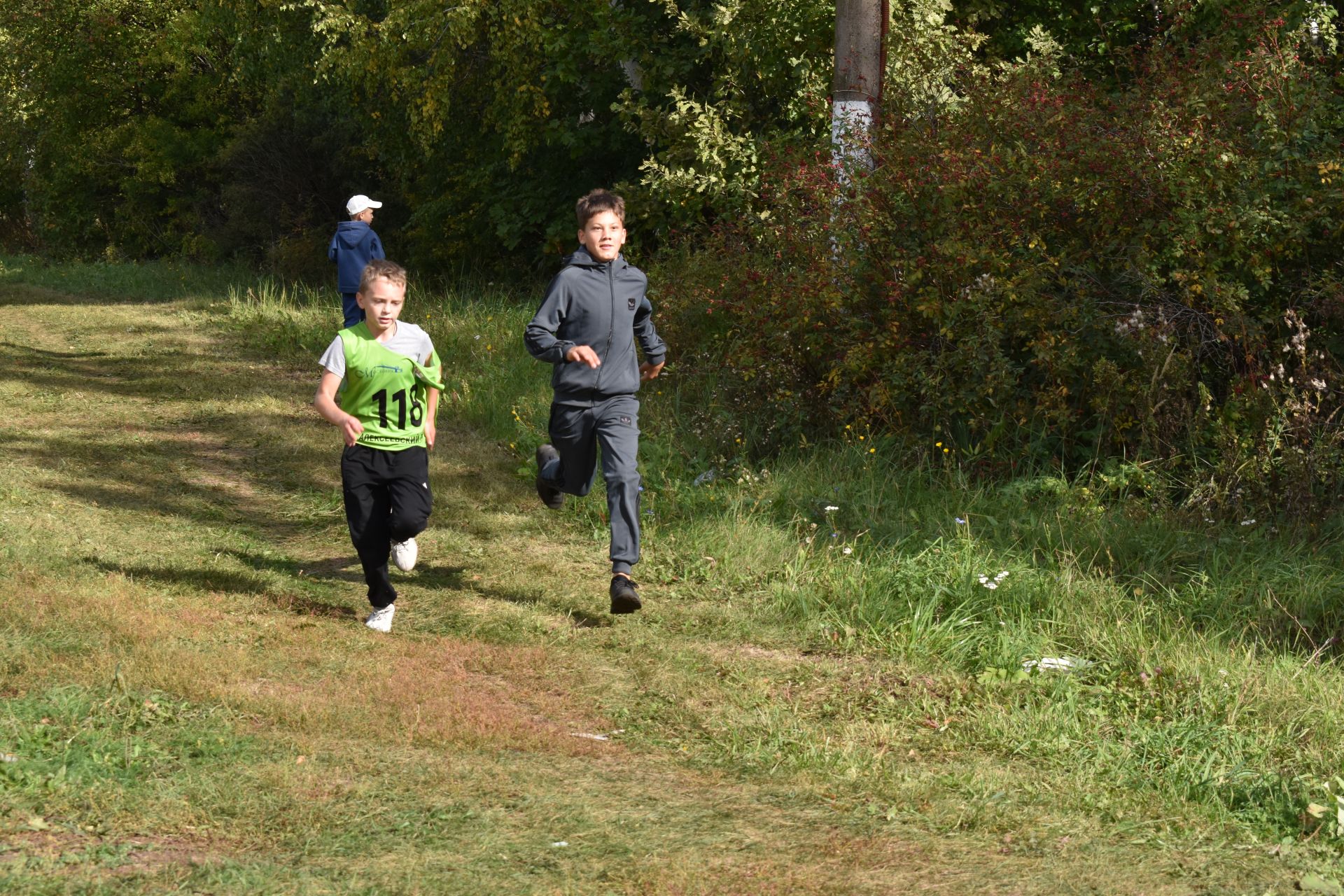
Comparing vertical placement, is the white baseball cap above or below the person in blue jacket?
above

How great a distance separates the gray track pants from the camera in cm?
669

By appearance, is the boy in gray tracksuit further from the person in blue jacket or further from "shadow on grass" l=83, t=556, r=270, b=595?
the person in blue jacket

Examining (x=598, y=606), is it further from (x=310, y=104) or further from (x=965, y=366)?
(x=310, y=104)

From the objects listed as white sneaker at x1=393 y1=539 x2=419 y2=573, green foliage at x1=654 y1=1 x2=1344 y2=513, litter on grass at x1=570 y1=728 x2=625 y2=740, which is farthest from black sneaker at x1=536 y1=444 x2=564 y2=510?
green foliage at x1=654 y1=1 x2=1344 y2=513

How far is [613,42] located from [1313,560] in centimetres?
1091

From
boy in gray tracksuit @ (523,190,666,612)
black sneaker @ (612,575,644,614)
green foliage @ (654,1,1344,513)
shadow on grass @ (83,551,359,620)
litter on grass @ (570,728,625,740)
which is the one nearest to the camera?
litter on grass @ (570,728,625,740)

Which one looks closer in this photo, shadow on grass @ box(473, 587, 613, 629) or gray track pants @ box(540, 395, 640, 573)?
gray track pants @ box(540, 395, 640, 573)

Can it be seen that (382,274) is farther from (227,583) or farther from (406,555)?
(227,583)

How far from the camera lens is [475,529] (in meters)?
8.65

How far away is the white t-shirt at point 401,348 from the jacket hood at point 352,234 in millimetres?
5245

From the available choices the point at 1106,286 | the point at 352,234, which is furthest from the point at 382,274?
the point at 352,234

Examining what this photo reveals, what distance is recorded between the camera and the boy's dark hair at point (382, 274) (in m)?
6.34

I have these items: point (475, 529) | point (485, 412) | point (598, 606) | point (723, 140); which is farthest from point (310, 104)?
point (598, 606)

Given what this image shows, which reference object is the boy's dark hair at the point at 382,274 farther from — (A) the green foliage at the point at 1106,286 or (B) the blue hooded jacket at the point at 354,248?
(B) the blue hooded jacket at the point at 354,248
